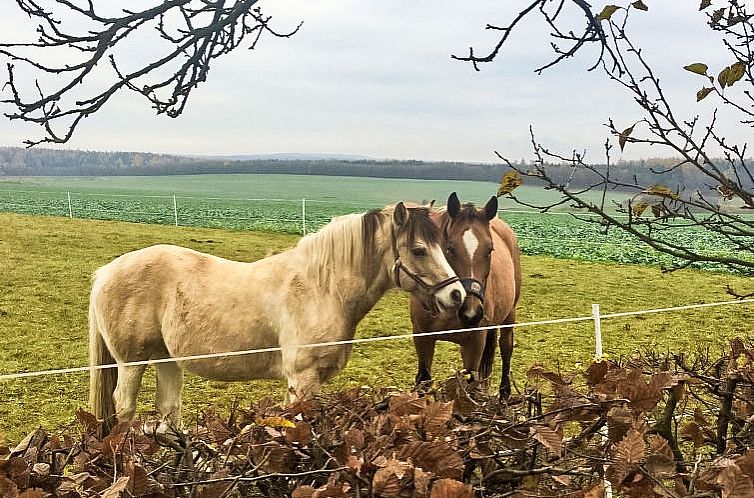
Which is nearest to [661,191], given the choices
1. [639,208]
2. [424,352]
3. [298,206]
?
[639,208]

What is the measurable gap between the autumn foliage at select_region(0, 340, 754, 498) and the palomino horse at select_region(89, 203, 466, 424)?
2.08 meters

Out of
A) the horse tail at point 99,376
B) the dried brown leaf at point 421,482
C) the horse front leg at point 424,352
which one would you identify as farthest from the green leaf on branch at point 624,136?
the horse tail at point 99,376

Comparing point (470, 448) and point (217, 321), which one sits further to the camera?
point (217, 321)

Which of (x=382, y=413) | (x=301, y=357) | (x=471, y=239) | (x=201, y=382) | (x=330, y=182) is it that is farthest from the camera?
(x=330, y=182)

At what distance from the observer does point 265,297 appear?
3.50 m

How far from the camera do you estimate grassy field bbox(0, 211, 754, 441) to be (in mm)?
4949

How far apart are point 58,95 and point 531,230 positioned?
17198mm

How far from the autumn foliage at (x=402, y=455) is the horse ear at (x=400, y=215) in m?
2.11

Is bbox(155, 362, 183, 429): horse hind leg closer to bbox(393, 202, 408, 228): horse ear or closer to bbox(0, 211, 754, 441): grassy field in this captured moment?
bbox(0, 211, 754, 441): grassy field

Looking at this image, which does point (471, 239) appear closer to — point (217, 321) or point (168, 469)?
point (217, 321)

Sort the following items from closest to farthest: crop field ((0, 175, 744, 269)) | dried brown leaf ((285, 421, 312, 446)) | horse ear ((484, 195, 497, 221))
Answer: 1. dried brown leaf ((285, 421, 312, 446))
2. horse ear ((484, 195, 497, 221))
3. crop field ((0, 175, 744, 269))

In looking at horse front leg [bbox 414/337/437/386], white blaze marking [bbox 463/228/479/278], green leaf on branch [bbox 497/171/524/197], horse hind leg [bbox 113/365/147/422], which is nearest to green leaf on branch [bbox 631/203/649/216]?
green leaf on branch [bbox 497/171/524/197]

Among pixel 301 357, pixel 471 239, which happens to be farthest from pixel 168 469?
pixel 471 239

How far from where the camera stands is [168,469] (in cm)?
112
